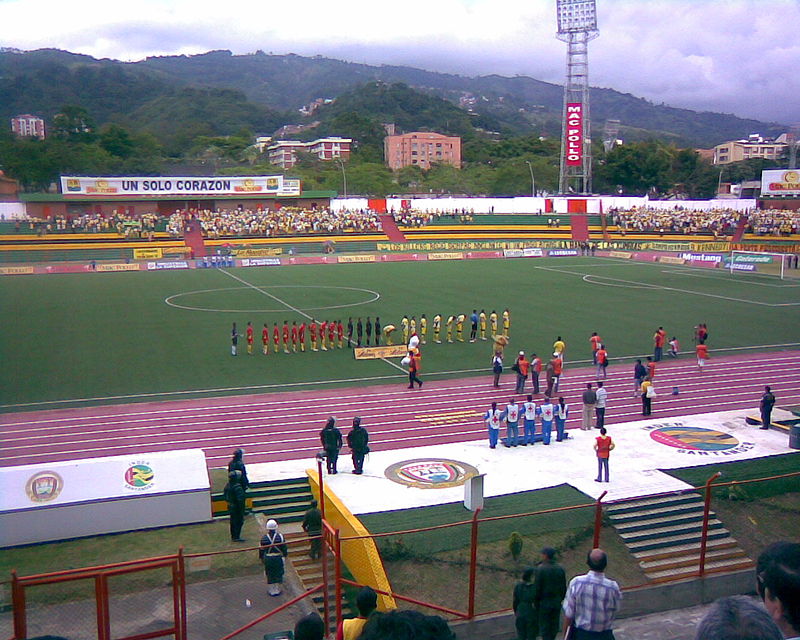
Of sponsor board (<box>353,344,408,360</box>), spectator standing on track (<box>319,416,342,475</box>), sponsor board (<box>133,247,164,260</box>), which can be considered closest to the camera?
spectator standing on track (<box>319,416,342,475</box>)

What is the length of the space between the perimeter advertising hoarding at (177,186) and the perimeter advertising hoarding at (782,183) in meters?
45.2

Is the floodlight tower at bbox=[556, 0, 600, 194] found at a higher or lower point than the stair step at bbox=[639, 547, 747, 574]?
higher

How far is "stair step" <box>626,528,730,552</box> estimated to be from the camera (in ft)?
33.5

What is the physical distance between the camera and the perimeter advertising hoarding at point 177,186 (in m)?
63.7

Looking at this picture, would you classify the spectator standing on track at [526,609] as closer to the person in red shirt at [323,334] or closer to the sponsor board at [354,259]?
the person in red shirt at [323,334]

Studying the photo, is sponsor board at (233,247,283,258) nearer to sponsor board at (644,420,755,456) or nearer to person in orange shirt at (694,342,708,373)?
person in orange shirt at (694,342,708,373)

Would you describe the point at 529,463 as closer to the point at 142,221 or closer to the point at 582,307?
the point at 582,307

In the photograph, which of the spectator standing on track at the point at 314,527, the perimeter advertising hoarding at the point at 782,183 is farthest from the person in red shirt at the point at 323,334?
the perimeter advertising hoarding at the point at 782,183

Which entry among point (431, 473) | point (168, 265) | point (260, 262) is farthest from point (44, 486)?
point (260, 262)

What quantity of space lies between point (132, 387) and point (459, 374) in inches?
365

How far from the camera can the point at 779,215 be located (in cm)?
6384

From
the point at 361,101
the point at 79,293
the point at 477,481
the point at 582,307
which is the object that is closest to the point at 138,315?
the point at 79,293

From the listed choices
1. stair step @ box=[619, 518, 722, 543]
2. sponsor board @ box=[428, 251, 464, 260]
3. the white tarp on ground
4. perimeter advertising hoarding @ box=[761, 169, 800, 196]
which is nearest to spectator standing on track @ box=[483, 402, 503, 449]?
the white tarp on ground

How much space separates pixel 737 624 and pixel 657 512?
881 centimetres
